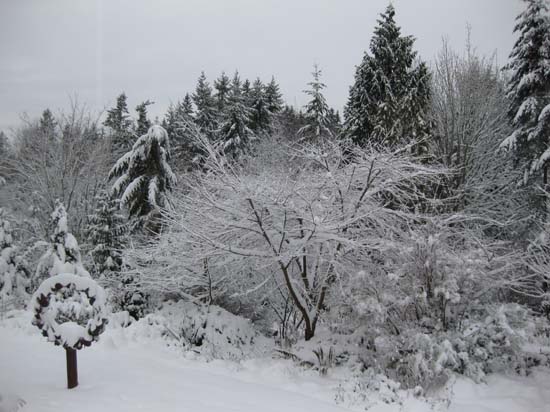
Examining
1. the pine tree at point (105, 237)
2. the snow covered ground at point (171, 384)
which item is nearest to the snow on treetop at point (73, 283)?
the snow covered ground at point (171, 384)

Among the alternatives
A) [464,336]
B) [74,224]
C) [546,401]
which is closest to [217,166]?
[464,336]

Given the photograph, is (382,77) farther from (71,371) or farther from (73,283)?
(71,371)

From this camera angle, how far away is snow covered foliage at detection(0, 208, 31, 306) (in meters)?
9.81

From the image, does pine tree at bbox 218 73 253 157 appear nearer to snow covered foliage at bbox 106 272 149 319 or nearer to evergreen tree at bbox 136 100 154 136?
evergreen tree at bbox 136 100 154 136

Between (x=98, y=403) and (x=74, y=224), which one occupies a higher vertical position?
(x=74, y=224)

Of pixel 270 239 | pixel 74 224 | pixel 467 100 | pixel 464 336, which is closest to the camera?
pixel 464 336

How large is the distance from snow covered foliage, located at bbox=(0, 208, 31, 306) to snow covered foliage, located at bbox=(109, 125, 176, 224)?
155 inches

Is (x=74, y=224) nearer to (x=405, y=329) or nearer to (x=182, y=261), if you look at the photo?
(x=182, y=261)

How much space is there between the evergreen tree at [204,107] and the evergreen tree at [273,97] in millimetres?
4433

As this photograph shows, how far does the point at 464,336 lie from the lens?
6910mm

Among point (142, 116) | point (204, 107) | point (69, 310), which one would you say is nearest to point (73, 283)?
point (69, 310)

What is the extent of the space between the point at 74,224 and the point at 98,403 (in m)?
14.8

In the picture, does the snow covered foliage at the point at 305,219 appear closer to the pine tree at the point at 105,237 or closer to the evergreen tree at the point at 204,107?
the pine tree at the point at 105,237

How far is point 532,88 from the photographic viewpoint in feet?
42.1
